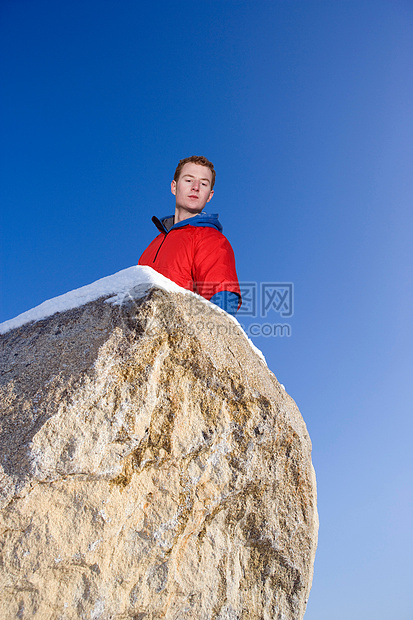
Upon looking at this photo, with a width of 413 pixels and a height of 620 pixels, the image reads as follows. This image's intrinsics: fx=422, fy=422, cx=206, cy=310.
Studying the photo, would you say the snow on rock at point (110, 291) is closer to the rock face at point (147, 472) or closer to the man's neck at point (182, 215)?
the rock face at point (147, 472)

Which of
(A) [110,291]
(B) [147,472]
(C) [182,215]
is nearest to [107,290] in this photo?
(A) [110,291]

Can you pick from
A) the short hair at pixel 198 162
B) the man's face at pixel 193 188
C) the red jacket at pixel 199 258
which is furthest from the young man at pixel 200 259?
the short hair at pixel 198 162

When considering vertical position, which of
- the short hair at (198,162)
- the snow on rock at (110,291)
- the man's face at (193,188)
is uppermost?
the short hair at (198,162)

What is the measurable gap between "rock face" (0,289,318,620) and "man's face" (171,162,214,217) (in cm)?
157

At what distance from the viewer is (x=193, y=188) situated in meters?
4.36

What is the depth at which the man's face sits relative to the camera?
172 inches

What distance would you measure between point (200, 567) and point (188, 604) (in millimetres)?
234

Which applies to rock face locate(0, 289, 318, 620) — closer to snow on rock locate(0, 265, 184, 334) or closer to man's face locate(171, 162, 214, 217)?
snow on rock locate(0, 265, 184, 334)

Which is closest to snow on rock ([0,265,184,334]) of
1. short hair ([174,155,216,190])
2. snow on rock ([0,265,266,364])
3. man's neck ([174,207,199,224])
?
snow on rock ([0,265,266,364])

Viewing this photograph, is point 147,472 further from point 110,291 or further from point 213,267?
point 213,267

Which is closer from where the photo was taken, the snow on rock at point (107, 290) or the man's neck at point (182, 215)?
the snow on rock at point (107, 290)

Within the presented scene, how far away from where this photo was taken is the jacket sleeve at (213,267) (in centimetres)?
349

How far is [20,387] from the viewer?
2.65 meters

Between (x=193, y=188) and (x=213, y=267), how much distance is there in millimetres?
1229
